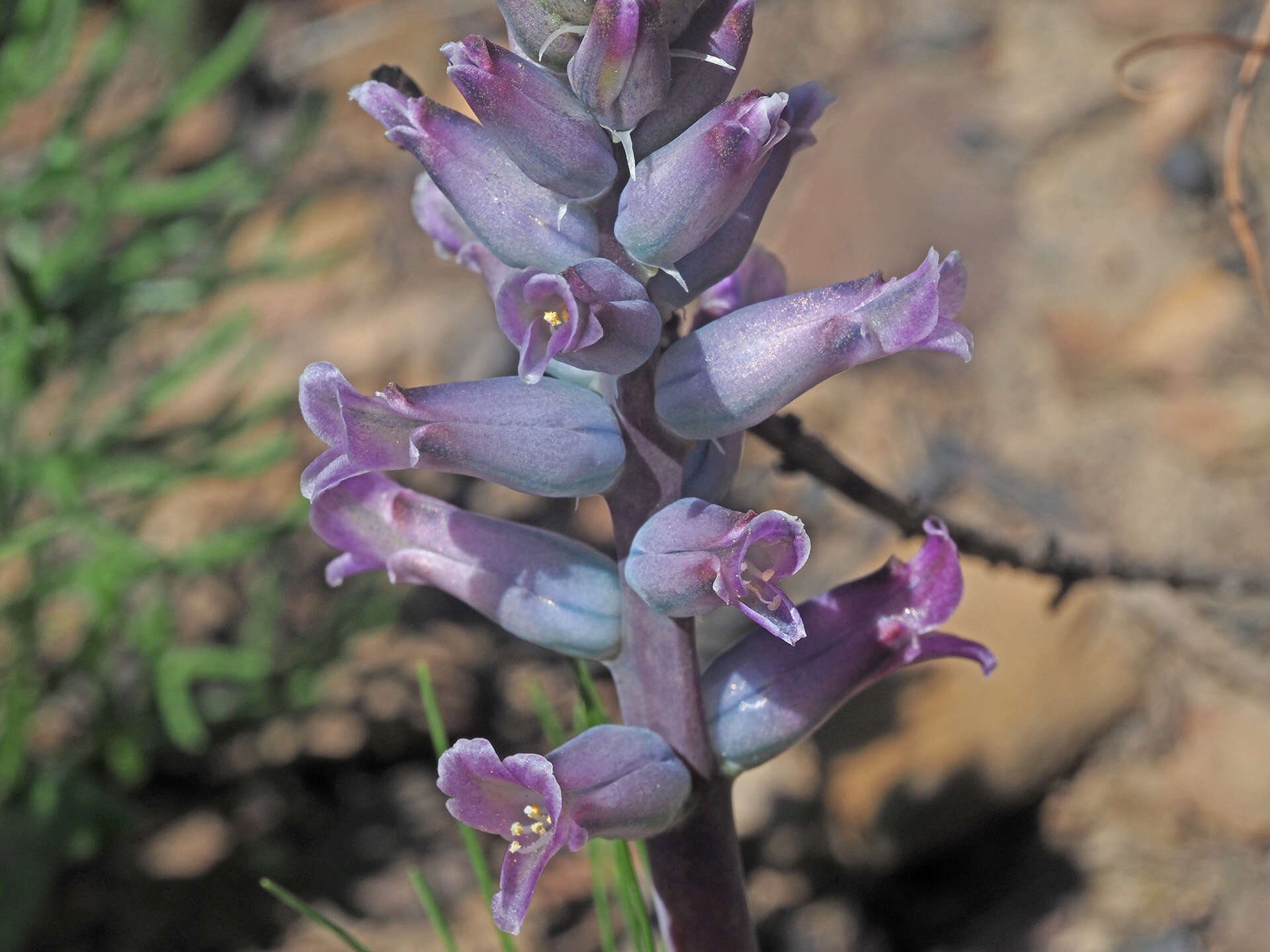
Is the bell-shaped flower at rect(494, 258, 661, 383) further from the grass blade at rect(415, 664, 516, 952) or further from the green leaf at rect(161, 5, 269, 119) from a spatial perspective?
the green leaf at rect(161, 5, 269, 119)

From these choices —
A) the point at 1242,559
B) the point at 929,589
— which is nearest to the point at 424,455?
the point at 929,589

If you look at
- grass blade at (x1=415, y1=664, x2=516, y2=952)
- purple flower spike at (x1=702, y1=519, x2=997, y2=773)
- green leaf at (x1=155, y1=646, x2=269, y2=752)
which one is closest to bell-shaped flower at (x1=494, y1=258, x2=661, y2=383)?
purple flower spike at (x1=702, y1=519, x2=997, y2=773)

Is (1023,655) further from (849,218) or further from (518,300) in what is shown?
(518,300)

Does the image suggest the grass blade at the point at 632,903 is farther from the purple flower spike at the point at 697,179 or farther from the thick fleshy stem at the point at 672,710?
the purple flower spike at the point at 697,179

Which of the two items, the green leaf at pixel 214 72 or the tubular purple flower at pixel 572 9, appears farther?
the green leaf at pixel 214 72


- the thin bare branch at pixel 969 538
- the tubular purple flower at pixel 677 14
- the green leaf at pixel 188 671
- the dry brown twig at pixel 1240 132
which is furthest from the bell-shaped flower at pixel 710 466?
the green leaf at pixel 188 671

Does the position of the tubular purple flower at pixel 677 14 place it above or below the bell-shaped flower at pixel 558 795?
above
